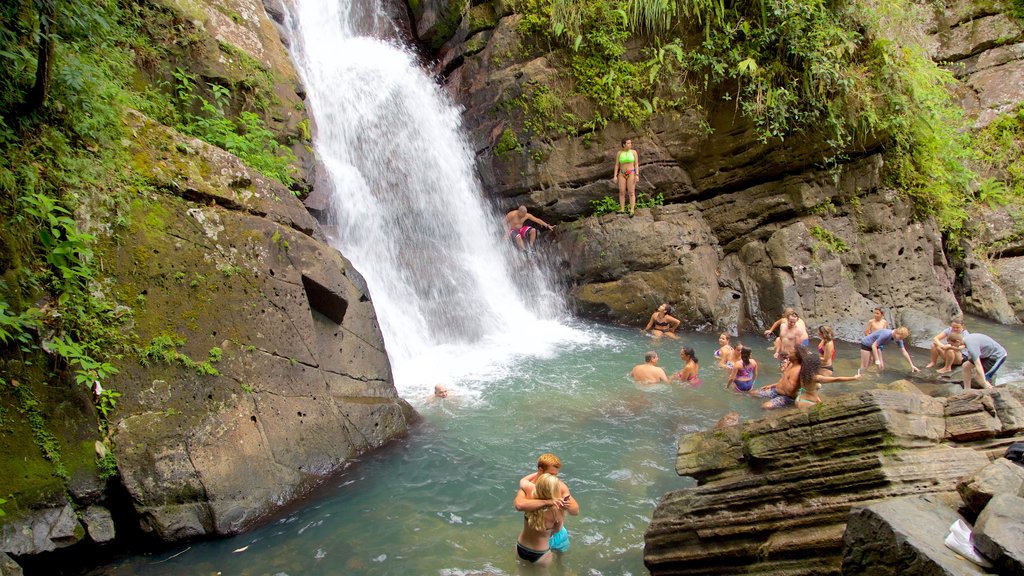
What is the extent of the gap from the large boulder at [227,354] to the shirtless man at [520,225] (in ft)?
23.2

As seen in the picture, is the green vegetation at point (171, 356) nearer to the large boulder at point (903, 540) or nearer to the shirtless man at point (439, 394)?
the shirtless man at point (439, 394)

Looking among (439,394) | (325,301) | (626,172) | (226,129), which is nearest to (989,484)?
(325,301)

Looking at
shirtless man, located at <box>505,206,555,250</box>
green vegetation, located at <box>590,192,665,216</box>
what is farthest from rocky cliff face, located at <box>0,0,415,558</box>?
green vegetation, located at <box>590,192,665,216</box>

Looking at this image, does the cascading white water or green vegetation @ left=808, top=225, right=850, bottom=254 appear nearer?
the cascading white water

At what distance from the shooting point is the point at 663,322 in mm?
12859

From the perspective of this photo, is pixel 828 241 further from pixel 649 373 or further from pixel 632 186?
pixel 649 373

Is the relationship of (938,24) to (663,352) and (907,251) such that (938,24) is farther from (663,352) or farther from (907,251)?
(663,352)

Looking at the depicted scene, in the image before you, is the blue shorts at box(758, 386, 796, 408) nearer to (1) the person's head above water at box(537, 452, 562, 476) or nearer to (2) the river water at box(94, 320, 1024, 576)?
(2) the river water at box(94, 320, 1024, 576)

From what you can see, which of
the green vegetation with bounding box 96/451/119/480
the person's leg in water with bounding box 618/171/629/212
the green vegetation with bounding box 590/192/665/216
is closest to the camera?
the green vegetation with bounding box 96/451/119/480

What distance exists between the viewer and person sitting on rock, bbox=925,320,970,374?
33.2 ft

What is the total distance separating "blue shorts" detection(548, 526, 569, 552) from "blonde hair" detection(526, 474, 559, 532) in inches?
9.8

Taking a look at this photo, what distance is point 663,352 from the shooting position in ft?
38.1

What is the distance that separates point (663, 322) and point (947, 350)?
16.2 ft

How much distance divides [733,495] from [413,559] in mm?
2764
